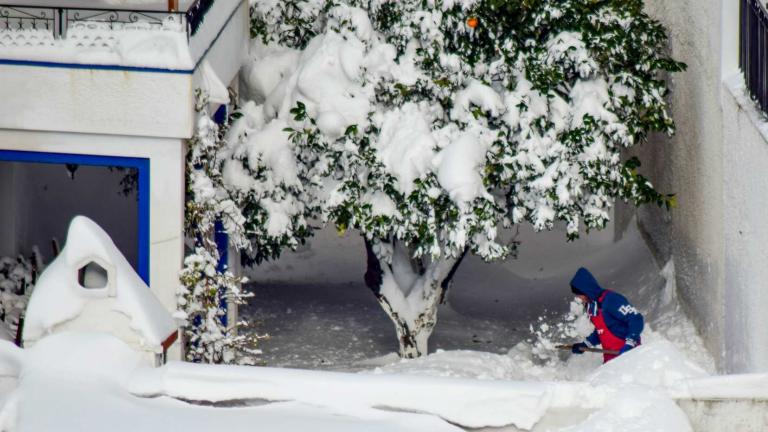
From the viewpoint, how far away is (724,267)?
11531 millimetres

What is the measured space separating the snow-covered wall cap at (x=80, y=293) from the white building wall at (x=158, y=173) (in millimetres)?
3147

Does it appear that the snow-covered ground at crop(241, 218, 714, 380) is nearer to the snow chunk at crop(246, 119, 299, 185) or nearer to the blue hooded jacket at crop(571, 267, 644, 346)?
the blue hooded jacket at crop(571, 267, 644, 346)

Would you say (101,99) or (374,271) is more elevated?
(101,99)

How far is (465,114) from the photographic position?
12.2 m

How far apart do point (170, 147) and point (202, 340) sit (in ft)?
5.23

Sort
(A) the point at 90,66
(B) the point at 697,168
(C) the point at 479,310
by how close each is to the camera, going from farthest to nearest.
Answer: (C) the point at 479,310 < (B) the point at 697,168 < (A) the point at 90,66

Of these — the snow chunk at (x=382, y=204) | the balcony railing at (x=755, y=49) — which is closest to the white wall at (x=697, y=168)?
the balcony railing at (x=755, y=49)

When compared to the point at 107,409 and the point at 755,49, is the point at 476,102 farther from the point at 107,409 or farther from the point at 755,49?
the point at 107,409

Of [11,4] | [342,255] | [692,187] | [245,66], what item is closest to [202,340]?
[245,66]

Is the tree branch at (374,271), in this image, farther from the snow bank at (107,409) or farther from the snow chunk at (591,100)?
the snow bank at (107,409)

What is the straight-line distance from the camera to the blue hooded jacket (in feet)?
36.5

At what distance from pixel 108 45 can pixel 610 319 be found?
451 centimetres

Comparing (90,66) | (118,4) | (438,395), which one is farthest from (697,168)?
(118,4)

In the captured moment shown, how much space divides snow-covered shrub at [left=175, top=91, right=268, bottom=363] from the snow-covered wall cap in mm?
3126
